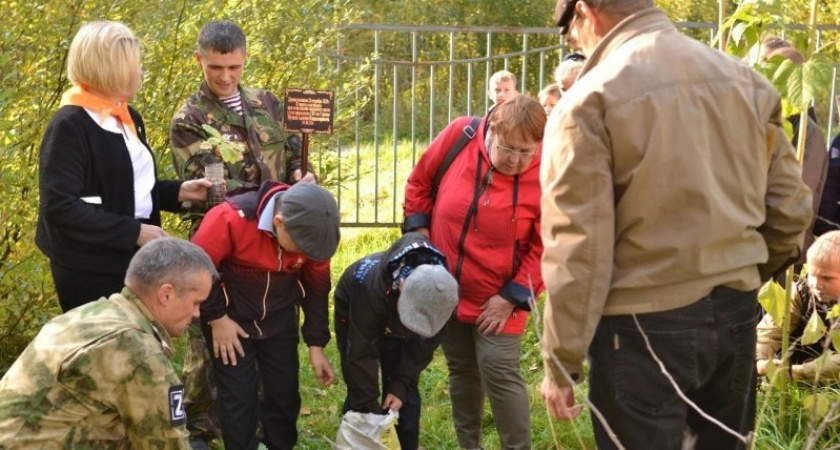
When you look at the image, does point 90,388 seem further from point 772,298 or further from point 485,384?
point 772,298

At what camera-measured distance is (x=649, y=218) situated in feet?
10.1

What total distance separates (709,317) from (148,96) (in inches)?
149

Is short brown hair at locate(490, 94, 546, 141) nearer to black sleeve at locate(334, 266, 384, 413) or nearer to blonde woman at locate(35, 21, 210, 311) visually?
black sleeve at locate(334, 266, 384, 413)

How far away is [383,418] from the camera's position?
15.6 ft

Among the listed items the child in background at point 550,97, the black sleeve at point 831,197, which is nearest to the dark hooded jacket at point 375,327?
the child in background at point 550,97

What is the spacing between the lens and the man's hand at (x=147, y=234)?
431cm

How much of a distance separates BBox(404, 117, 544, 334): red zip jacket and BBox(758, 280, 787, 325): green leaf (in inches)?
39.1

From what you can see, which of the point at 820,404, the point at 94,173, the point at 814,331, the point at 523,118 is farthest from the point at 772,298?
the point at 94,173

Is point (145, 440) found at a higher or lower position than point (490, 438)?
higher

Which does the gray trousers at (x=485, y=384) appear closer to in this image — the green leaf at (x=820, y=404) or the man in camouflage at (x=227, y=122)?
the man in camouflage at (x=227, y=122)

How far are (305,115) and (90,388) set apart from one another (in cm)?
222

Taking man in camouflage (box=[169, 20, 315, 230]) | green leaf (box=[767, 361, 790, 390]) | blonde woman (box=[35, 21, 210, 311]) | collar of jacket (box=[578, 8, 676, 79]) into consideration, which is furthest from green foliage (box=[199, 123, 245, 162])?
green leaf (box=[767, 361, 790, 390])

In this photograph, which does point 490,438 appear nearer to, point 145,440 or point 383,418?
point 383,418

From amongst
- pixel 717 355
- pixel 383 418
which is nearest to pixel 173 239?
pixel 383 418
